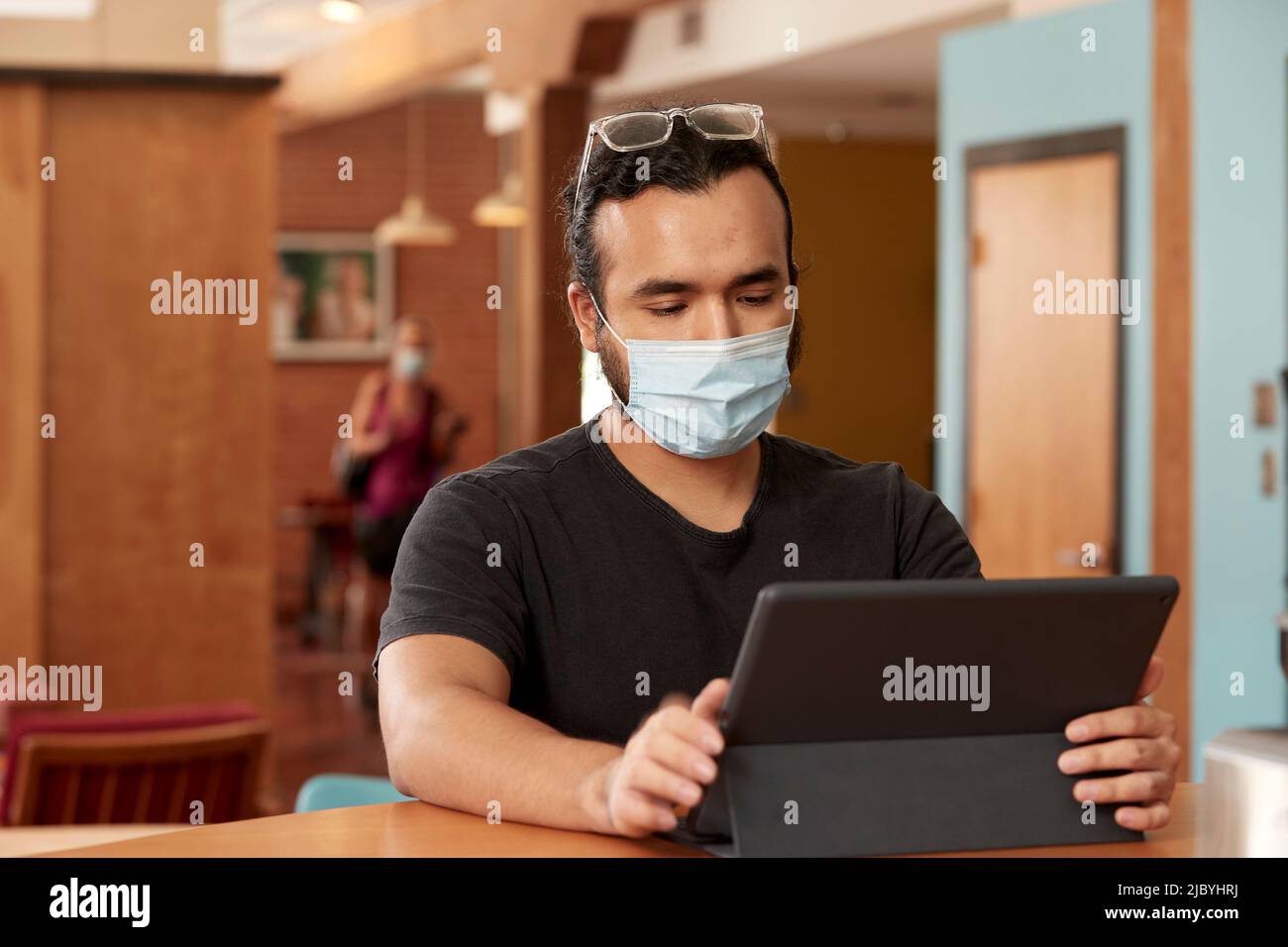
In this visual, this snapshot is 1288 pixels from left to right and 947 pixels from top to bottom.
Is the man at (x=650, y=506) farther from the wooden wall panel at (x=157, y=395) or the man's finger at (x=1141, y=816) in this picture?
the wooden wall panel at (x=157, y=395)

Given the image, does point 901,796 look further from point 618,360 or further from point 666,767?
point 618,360

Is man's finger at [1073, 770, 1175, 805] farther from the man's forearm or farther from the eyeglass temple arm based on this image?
the eyeglass temple arm

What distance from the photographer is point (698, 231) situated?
1.65m

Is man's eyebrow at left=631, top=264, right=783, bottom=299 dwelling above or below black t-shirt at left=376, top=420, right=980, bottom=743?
above

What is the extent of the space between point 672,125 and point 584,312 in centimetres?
25

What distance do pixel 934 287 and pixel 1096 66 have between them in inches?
269

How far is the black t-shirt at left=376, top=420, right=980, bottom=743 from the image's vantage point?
5.25 ft

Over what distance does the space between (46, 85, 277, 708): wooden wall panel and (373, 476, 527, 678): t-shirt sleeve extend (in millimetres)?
3866

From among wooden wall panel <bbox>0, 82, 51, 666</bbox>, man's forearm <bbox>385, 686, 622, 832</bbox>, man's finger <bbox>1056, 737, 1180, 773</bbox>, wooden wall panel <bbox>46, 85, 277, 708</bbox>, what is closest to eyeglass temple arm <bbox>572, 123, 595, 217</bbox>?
man's forearm <bbox>385, 686, 622, 832</bbox>

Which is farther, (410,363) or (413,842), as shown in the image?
(410,363)

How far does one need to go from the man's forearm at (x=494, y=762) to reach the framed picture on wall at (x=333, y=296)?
34.4ft

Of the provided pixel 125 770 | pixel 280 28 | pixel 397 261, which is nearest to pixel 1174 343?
pixel 125 770
